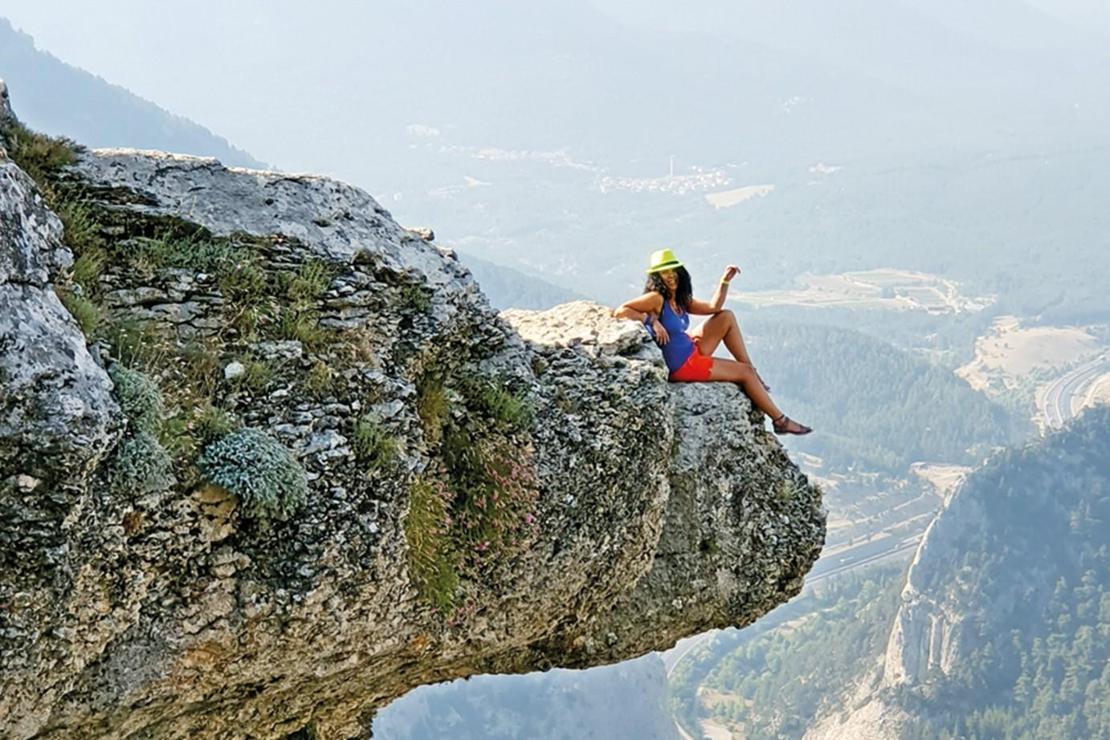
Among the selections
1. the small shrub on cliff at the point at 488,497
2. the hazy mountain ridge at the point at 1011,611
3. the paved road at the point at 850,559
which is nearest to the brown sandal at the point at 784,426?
the small shrub on cliff at the point at 488,497

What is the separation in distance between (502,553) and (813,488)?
4.98 meters

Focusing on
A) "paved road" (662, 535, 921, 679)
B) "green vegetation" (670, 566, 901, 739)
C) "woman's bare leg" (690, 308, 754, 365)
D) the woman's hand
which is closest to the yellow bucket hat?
the woman's hand

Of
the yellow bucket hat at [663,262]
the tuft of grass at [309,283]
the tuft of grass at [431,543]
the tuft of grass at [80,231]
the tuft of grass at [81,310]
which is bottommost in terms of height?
the tuft of grass at [431,543]

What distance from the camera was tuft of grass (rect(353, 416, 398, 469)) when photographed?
33.8 ft

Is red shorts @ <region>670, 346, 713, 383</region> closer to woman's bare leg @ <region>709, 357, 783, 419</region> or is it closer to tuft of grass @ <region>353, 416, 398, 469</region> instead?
woman's bare leg @ <region>709, 357, 783, 419</region>

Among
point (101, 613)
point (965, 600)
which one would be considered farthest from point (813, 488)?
point (965, 600)

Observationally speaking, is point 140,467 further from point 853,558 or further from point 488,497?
point 853,558

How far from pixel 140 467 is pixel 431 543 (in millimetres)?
3168

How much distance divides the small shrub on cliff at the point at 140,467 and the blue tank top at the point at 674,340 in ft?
23.0

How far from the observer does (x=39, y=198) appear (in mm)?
9258

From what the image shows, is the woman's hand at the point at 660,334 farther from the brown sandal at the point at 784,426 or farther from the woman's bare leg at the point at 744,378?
the brown sandal at the point at 784,426

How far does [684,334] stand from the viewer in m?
14.8

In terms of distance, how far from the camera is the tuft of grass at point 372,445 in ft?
33.8

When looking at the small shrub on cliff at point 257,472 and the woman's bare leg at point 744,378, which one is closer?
the small shrub on cliff at point 257,472
